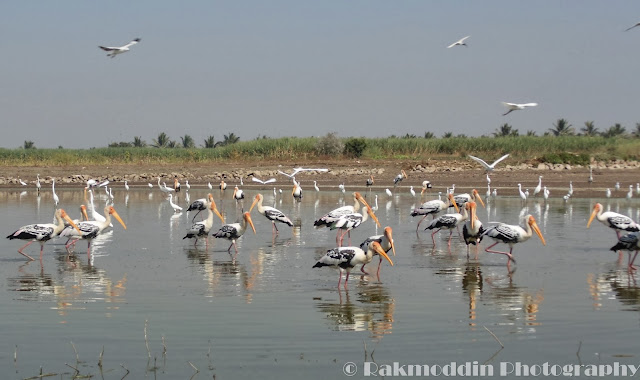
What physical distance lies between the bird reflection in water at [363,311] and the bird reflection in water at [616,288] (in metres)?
2.65

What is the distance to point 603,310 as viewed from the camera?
10.1 metres

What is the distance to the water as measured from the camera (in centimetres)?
812

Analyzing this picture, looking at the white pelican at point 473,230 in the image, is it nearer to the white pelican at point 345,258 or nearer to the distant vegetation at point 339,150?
the white pelican at point 345,258

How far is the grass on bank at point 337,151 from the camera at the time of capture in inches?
2157

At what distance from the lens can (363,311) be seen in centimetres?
1026

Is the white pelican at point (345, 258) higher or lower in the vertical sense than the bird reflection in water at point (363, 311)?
higher

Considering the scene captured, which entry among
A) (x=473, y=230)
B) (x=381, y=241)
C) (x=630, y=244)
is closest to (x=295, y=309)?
(x=381, y=241)

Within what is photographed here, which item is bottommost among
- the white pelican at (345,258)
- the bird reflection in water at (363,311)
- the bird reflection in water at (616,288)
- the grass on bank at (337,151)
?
the bird reflection in water at (363,311)

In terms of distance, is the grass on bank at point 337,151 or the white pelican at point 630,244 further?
the grass on bank at point 337,151

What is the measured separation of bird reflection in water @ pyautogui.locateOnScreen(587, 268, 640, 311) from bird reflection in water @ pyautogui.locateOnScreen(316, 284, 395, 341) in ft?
8.69

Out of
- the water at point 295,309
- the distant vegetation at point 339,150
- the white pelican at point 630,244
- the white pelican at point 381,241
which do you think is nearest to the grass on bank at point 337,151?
the distant vegetation at point 339,150

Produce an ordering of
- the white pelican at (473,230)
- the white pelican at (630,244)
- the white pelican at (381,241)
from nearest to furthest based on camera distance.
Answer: the white pelican at (381,241), the white pelican at (630,244), the white pelican at (473,230)

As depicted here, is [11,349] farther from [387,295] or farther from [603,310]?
[603,310]

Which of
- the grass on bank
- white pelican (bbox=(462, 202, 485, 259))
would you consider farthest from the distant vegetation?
white pelican (bbox=(462, 202, 485, 259))
